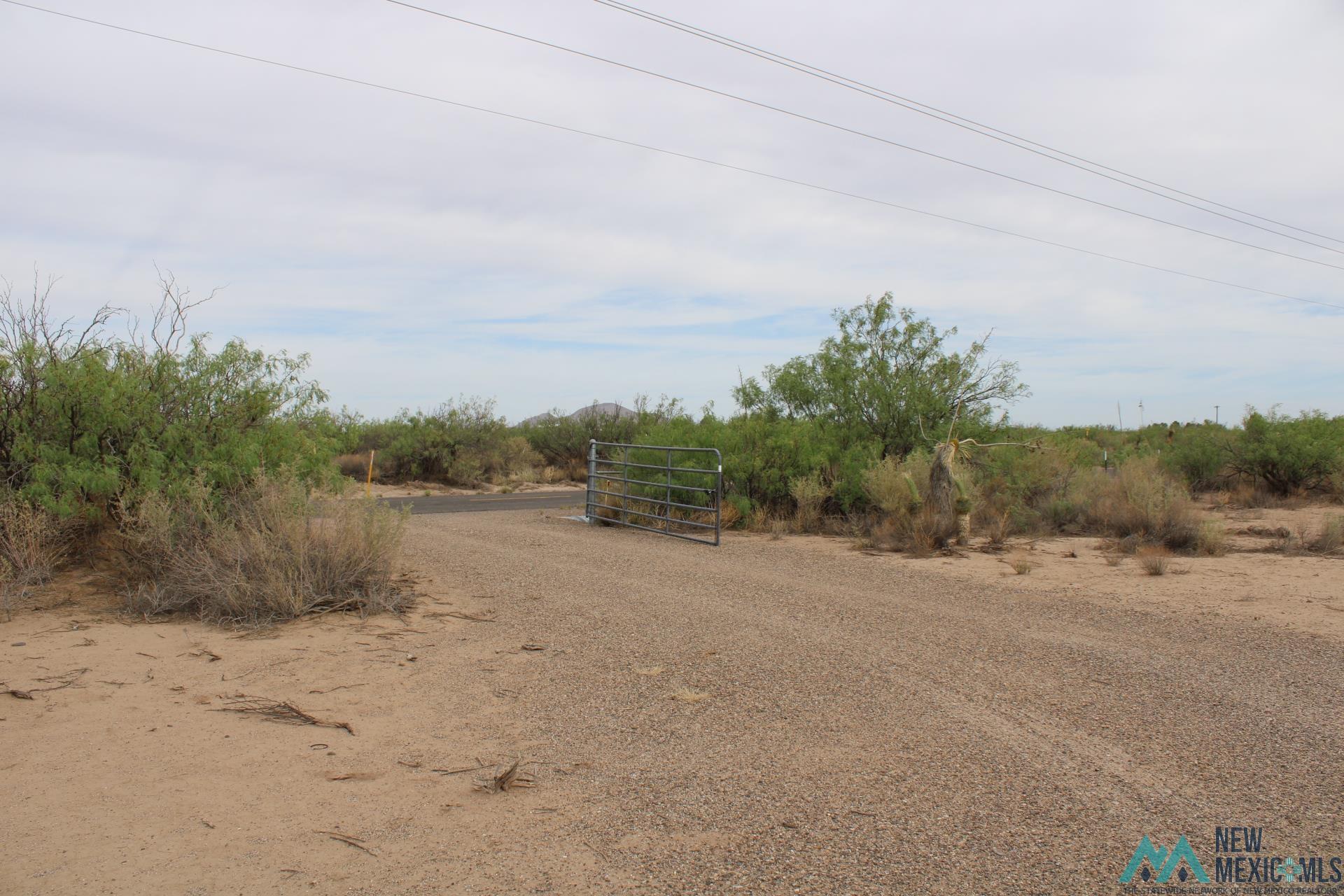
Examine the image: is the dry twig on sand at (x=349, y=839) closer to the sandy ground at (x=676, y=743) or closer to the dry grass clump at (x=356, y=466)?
the sandy ground at (x=676, y=743)

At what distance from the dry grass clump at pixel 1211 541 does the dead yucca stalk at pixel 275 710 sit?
12361 millimetres

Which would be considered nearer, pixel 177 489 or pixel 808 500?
pixel 177 489

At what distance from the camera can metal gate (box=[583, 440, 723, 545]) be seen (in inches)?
624

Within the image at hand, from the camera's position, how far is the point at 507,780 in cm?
482

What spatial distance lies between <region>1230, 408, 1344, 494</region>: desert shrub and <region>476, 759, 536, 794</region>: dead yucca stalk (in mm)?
22070

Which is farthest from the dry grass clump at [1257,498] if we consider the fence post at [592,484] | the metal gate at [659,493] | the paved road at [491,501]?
the paved road at [491,501]

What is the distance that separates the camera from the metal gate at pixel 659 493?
624 inches

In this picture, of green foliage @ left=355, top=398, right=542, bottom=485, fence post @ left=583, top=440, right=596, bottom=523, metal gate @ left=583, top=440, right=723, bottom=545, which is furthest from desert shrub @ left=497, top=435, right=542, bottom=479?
fence post @ left=583, top=440, right=596, bottom=523

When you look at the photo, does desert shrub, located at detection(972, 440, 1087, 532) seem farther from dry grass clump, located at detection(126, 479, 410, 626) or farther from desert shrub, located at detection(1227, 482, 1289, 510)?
dry grass clump, located at detection(126, 479, 410, 626)

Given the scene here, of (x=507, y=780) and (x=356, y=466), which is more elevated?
(x=356, y=466)

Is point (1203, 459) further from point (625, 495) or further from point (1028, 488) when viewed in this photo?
point (625, 495)

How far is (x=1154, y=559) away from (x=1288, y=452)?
42.7 ft

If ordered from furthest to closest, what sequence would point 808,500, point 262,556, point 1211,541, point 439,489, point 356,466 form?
point 356,466, point 439,489, point 808,500, point 1211,541, point 262,556

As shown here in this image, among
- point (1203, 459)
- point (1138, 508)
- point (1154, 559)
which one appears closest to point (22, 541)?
point (1154, 559)
